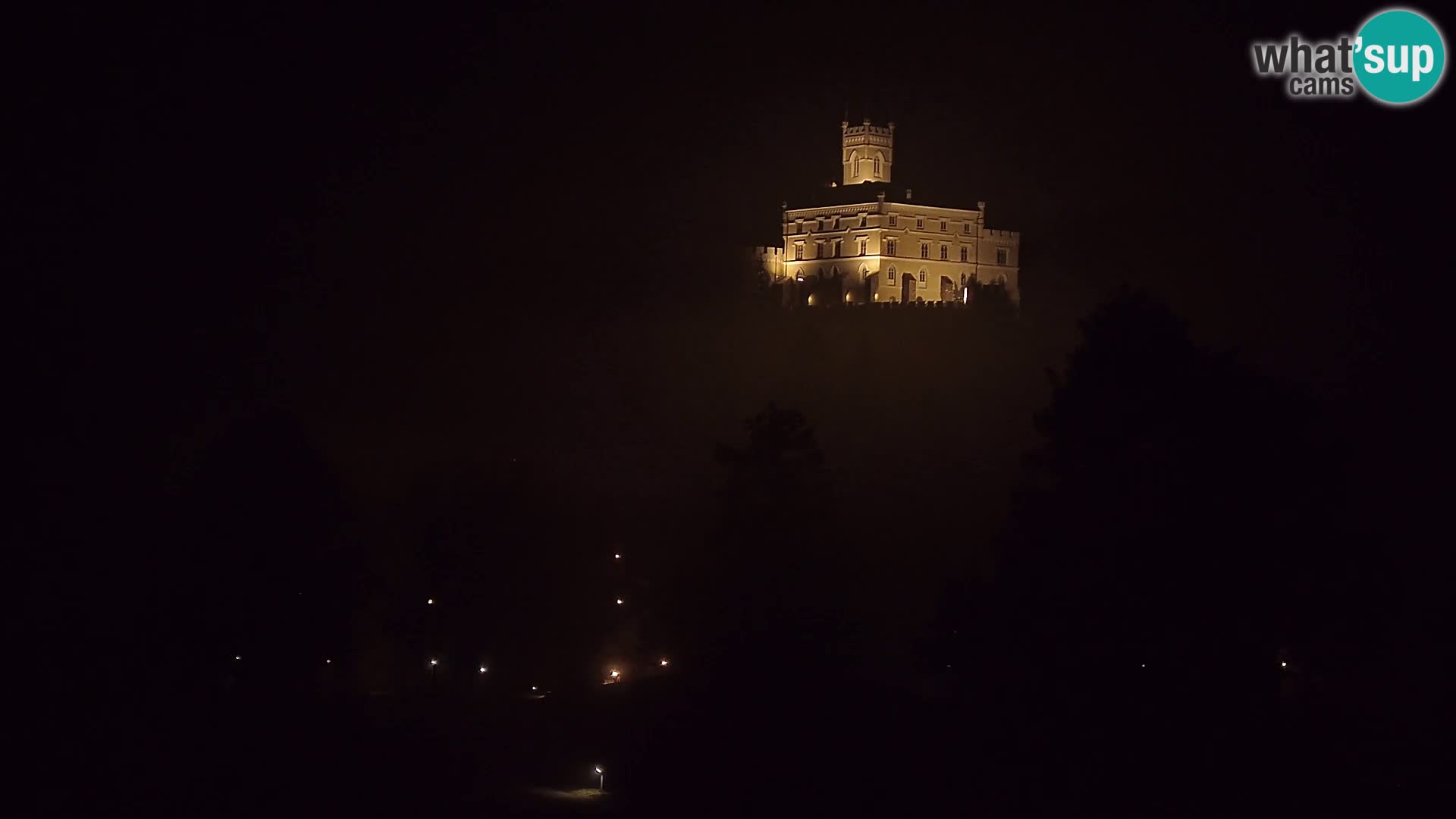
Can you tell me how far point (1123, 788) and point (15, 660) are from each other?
15.4 m

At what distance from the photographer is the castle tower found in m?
126

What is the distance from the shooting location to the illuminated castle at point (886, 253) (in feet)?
362

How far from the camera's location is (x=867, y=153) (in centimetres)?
12650

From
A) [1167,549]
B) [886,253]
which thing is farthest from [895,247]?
[1167,549]

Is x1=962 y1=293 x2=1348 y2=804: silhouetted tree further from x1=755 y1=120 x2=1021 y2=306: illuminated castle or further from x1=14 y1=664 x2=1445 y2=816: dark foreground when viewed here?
x1=755 y1=120 x2=1021 y2=306: illuminated castle

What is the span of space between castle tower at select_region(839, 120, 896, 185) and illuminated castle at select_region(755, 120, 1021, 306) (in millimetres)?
7897

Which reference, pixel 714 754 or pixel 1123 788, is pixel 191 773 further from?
pixel 1123 788

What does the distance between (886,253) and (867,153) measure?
16994 millimetres

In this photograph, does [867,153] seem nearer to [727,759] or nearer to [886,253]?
[886,253]

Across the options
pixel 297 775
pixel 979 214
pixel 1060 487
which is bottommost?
pixel 297 775

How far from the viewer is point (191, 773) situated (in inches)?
1125

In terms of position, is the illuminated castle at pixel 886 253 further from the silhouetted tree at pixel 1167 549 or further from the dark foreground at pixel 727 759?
the silhouetted tree at pixel 1167 549

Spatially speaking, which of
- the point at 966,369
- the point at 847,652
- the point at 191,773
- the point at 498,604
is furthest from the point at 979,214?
the point at 191,773

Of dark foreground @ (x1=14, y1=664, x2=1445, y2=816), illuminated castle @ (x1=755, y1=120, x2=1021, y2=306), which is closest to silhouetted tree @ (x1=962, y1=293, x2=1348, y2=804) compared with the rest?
dark foreground @ (x1=14, y1=664, x2=1445, y2=816)
